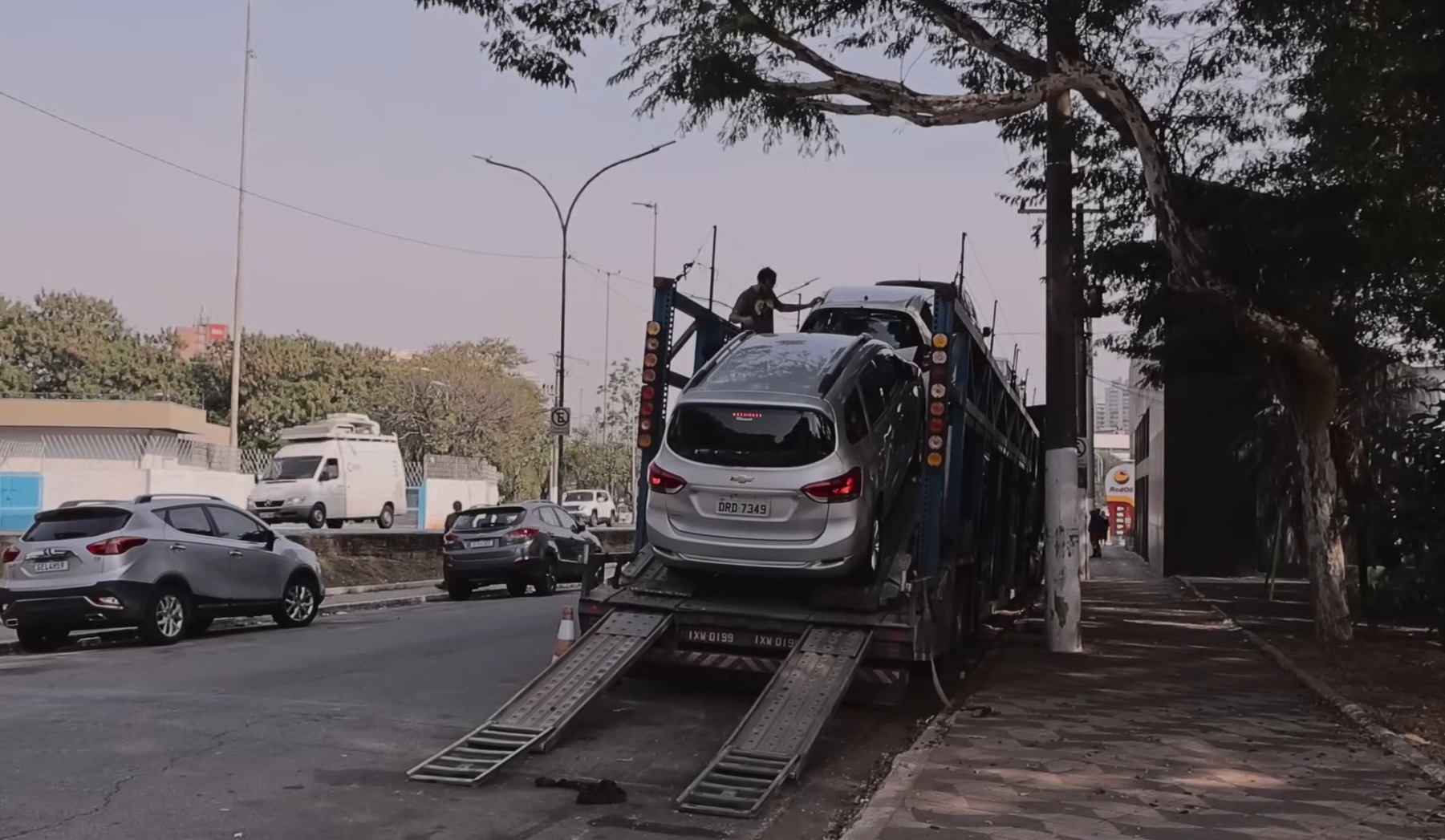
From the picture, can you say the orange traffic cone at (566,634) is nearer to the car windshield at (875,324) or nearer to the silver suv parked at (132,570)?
the car windshield at (875,324)

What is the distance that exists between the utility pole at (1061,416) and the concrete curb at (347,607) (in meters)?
8.97

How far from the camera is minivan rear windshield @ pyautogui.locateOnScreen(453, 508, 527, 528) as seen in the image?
73.2ft

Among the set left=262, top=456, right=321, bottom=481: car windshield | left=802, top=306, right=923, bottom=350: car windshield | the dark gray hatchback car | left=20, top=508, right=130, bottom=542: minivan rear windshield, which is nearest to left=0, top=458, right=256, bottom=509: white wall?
left=262, top=456, right=321, bottom=481: car windshield

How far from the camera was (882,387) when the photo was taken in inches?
434

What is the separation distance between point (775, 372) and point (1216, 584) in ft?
73.5

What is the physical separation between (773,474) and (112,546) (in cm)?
735

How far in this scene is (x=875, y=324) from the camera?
44.5 feet

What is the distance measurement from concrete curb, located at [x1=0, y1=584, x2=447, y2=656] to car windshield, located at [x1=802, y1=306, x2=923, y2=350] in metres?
7.93

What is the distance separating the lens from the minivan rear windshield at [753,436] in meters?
9.87

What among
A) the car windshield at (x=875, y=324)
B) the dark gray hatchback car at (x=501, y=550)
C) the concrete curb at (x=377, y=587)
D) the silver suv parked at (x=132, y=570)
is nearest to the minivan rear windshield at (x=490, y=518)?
the dark gray hatchback car at (x=501, y=550)

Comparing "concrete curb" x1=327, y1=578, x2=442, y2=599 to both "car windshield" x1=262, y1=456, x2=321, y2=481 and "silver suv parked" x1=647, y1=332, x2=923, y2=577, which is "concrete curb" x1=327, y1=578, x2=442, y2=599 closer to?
"car windshield" x1=262, y1=456, x2=321, y2=481

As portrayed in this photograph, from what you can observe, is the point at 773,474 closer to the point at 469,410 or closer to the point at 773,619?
the point at 773,619

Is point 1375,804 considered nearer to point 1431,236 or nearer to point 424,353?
point 1431,236

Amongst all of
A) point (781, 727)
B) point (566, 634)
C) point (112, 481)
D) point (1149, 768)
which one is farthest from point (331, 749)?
point (112, 481)
